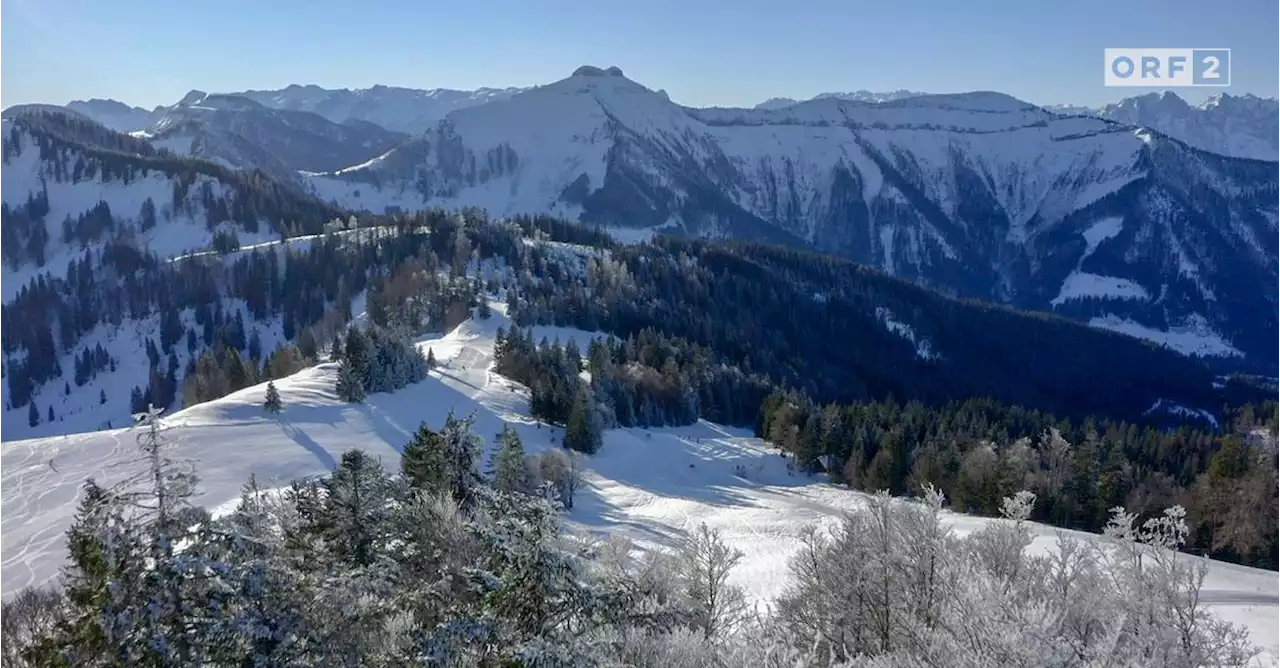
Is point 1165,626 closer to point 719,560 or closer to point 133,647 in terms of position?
point 719,560

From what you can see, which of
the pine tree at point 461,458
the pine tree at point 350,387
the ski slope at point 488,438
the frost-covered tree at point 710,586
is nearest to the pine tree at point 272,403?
the ski slope at point 488,438

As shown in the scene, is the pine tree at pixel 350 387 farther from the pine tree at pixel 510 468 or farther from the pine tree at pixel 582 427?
the pine tree at pixel 510 468

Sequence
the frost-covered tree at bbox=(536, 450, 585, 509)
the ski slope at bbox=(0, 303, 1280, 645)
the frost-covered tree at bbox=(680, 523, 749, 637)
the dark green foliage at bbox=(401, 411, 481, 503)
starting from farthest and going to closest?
the frost-covered tree at bbox=(536, 450, 585, 509) → the ski slope at bbox=(0, 303, 1280, 645) → the dark green foliage at bbox=(401, 411, 481, 503) → the frost-covered tree at bbox=(680, 523, 749, 637)

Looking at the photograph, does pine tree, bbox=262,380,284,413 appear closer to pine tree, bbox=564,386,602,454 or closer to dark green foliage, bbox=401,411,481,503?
pine tree, bbox=564,386,602,454

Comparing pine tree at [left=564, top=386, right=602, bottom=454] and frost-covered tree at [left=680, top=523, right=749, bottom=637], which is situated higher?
frost-covered tree at [left=680, top=523, right=749, bottom=637]

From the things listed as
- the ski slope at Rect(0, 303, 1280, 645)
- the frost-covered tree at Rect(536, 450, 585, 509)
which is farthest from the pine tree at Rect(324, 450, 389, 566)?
the frost-covered tree at Rect(536, 450, 585, 509)
